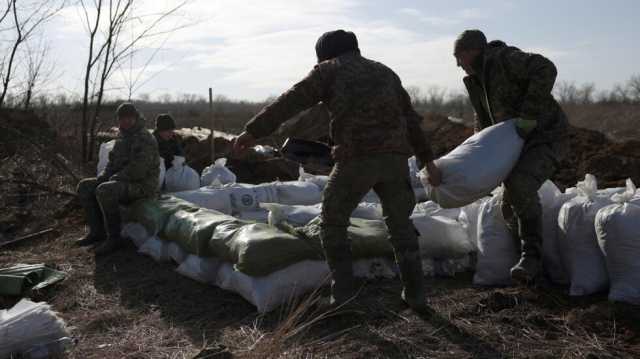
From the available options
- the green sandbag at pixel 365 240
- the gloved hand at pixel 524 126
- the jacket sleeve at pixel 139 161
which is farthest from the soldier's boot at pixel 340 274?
the jacket sleeve at pixel 139 161

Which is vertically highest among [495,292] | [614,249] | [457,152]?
[457,152]

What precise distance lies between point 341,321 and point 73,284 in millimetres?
2430

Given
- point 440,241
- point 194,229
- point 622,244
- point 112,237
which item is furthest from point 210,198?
point 622,244

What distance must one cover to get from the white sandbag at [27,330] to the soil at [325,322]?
161mm

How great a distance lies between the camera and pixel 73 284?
15.6ft

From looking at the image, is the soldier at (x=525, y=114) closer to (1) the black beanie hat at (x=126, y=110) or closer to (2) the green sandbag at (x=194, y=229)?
(2) the green sandbag at (x=194, y=229)

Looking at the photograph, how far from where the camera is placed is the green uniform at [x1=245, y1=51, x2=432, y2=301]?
3139mm

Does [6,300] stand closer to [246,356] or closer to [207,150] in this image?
[246,356]

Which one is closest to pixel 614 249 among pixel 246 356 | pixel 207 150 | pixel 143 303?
pixel 246 356

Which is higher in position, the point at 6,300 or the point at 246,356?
the point at 246,356

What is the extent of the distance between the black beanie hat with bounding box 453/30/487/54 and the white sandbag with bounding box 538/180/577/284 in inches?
A: 39.8

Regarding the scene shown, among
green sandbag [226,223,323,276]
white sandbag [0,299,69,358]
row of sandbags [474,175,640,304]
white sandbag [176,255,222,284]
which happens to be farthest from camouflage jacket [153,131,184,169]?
row of sandbags [474,175,640,304]

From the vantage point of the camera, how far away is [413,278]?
3.28 metres

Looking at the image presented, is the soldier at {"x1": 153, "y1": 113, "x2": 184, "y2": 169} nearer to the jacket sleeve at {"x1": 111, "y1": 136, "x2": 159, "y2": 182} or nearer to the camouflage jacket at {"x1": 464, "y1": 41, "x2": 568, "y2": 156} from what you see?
the jacket sleeve at {"x1": 111, "y1": 136, "x2": 159, "y2": 182}
